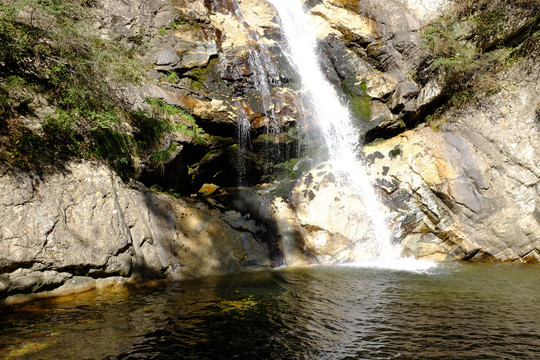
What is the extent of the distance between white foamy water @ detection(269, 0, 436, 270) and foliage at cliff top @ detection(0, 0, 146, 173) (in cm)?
670

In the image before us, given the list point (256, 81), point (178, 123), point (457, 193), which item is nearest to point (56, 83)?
point (178, 123)

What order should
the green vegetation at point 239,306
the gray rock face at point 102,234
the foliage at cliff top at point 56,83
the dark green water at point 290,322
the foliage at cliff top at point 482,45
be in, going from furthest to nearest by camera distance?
the foliage at cliff top at point 482,45
the foliage at cliff top at point 56,83
the gray rock face at point 102,234
the green vegetation at point 239,306
the dark green water at point 290,322

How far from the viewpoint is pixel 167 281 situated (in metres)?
6.94

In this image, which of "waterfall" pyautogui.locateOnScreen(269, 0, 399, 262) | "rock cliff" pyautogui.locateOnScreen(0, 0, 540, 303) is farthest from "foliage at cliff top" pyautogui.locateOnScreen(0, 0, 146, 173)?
"waterfall" pyautogui.locateOnScreen(269, 0, 399, 262)

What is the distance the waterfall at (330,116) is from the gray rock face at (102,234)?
370 cm

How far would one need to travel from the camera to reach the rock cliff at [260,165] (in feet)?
20.5

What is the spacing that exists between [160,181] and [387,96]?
9.14 metres

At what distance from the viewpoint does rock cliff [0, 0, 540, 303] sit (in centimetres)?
625

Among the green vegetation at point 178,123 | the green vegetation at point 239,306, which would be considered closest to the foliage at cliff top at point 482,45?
the green vegetation at point 178,123

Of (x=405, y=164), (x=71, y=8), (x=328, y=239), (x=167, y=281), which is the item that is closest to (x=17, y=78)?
(x=71, y=8)

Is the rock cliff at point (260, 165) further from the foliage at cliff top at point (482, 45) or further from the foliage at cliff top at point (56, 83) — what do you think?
the foliage at cliff top at point (56, 83)

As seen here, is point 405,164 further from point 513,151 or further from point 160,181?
point 160,181

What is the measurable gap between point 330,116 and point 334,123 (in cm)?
33

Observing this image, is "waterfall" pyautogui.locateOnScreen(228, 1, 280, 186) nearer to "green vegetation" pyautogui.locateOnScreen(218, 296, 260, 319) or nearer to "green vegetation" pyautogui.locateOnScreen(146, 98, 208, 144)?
"green vegetation" pyautogui.locateOnScreen(146, 98, 208, 144)
